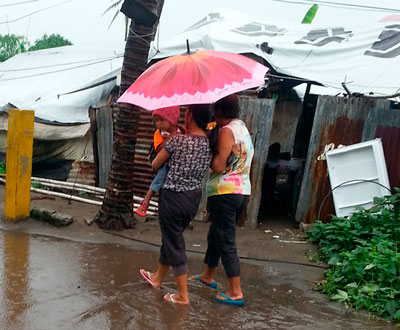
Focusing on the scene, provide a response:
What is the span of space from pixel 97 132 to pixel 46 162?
2280 mm

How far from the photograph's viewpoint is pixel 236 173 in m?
4.06

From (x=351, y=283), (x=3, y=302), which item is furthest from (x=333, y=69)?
(x=3, y=302)

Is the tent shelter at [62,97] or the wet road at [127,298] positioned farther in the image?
the tent shelter at [62,97]

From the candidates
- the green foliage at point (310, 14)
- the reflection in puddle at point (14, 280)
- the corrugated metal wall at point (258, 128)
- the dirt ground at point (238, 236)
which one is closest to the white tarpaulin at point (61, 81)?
the dirt ground at point (238, 236)

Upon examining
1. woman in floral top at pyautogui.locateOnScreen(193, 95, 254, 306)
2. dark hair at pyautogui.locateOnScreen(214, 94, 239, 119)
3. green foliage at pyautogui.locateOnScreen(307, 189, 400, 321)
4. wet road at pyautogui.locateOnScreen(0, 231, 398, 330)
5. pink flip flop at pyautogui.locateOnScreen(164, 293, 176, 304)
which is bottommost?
wet road at pyautogui.locateOnScreen(0, 231, 398, 330)

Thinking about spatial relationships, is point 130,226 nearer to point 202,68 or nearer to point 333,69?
point 202,68

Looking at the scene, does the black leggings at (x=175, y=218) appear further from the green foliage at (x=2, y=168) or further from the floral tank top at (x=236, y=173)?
the green foliage at (x=2, y=168)

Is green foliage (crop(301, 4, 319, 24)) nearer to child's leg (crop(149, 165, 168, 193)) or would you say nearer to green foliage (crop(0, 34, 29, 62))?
child's leg (crop(149, 165, 168, 193))

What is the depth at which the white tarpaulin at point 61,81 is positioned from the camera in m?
10.7

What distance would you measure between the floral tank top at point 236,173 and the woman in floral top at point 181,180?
158mm

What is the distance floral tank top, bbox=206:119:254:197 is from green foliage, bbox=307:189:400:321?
1.43 metres

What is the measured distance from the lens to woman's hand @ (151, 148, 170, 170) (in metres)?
3.89

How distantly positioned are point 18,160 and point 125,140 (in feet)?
4.85

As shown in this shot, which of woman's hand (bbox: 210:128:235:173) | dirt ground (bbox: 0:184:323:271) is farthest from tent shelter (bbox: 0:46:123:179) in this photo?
woman's hand (bbox: 210:128:235:173)
